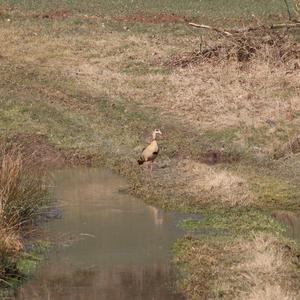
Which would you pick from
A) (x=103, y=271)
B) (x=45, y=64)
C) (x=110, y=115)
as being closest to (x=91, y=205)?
(x=103, y=271)

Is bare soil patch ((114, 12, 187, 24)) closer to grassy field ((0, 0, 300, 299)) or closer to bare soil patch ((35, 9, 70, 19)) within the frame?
grassy field ((0, 0, 300, 299))

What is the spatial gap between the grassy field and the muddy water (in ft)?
1.29

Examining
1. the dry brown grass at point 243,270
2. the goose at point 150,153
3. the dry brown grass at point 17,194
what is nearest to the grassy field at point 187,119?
the dry brown grass at point 243,270

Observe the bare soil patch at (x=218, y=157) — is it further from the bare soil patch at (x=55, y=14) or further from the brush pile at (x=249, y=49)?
the bare soil patch at (x=55, y=14)

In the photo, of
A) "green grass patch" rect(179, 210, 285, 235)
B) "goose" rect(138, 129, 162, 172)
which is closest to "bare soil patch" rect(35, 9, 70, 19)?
"goose" rect(138, 129, 162, 172)

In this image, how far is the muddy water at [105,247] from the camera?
41.0ft

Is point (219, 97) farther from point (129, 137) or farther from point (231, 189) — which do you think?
point (231, 189)

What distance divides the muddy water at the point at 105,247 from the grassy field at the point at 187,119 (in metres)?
Result: 0.39

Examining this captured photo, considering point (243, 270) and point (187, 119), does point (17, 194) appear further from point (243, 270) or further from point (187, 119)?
point (187, 119)

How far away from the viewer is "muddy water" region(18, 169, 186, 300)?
12.5m

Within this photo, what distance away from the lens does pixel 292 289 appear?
11.9 meters

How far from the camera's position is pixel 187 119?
2377 centimetres

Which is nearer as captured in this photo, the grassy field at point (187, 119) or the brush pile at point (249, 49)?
the grassy field at point (187, 119)

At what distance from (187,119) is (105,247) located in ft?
31.8
